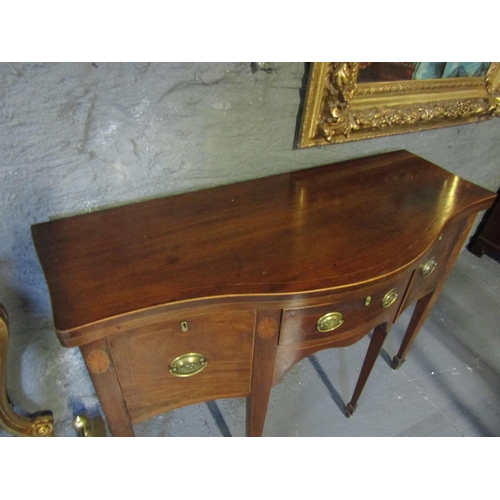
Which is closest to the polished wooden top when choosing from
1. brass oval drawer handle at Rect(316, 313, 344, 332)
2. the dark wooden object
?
brass oval drawer handle at Rect(316, 313, 344, 332)

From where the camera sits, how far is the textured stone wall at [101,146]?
2.64 ft

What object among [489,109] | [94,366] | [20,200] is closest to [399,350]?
[489,109]

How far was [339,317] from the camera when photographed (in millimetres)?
862

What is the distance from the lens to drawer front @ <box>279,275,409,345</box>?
81 cm

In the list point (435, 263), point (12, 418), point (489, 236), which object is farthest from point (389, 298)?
point (489, 236)

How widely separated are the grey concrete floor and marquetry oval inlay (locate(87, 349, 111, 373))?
2.55ft

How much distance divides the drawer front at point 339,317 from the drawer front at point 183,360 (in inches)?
3.7

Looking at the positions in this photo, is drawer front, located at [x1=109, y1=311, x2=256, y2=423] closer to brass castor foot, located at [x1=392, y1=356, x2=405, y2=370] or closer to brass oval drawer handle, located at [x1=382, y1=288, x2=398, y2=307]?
brass oval drawer handle, located at [x1=382, y1=288, x2=398, y2=307]

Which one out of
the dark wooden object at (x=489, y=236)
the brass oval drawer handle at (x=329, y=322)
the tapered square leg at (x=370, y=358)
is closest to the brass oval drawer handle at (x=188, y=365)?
the brass oval drawer handle at (x=329, y=322)

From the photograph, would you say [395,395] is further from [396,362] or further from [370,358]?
[370,358]

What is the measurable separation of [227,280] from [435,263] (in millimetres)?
746

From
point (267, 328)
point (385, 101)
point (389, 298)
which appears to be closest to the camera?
point (267, 328)

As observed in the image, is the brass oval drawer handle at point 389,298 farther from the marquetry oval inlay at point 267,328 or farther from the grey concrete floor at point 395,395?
the grey concrete floor at point 395,395

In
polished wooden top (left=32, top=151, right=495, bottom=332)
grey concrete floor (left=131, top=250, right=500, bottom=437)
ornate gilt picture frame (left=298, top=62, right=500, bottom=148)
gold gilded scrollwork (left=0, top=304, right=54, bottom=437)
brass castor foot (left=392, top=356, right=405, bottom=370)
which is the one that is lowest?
grey concrete floor (left=131, top=250, right=500, bottom=437)
